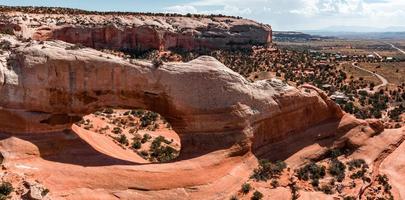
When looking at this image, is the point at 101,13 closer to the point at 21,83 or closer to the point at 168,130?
the point at 168,130

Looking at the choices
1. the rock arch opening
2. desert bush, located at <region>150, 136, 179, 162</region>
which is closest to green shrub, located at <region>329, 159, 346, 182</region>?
the rock arch opening

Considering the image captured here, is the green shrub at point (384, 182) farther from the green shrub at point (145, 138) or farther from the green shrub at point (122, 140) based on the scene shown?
the green shrub at point (145, 138)

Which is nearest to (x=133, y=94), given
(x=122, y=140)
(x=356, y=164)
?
(x=122, y=140)

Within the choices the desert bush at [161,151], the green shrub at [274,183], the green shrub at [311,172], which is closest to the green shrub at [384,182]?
the green shrub at [311,172]

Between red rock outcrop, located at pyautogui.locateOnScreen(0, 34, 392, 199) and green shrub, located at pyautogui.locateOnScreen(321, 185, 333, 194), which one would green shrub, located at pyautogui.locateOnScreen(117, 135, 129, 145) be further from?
green shrub, located at pyautogui.locateOnScreen(321, 185, 333, 194)

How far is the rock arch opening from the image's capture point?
115 ft

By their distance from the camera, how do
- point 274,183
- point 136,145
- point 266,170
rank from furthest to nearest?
point 136,145 → point 266,170 → point 274,183

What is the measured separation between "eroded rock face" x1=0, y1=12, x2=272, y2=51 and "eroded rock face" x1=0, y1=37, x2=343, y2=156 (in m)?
49.9

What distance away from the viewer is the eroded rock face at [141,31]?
279 feet

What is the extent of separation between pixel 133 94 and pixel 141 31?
250ft

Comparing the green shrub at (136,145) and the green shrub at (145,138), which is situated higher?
the green shrub at (136,145)

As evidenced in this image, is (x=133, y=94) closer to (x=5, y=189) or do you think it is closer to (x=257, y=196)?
(x=5, y=189)

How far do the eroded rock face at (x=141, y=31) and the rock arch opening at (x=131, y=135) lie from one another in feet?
94.9

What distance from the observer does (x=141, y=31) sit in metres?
104
